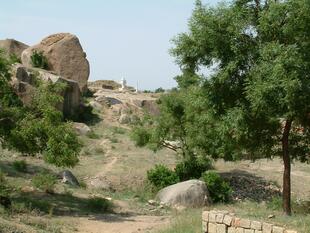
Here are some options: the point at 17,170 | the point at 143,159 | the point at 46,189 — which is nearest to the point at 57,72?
the point at 143,159

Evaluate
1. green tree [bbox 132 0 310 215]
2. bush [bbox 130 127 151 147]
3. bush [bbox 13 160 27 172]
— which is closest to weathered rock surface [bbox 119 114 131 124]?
bush [bbox 130 127 151 147]

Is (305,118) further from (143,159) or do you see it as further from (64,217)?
(143,159)

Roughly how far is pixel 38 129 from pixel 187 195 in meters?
6.89

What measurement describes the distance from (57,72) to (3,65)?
21.9 m

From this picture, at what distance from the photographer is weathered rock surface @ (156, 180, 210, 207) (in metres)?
19.5

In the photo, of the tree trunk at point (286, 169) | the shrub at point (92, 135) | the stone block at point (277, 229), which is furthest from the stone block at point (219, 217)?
the shrub at point (92, 135)

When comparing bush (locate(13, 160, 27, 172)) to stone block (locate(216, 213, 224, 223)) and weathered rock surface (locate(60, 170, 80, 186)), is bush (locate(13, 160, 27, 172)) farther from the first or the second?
stone block (locate(216, 213, 224, 223))

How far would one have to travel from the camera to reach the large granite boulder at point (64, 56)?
37.6m

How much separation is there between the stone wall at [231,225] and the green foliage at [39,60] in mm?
27611

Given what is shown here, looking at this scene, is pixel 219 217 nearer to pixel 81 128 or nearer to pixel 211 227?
pixel 211 227

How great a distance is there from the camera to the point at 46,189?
18.1 metres

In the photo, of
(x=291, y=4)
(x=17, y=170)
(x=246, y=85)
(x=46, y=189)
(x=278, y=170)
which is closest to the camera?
(x=291, y=4)

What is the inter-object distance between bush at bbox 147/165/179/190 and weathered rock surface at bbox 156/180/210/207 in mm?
2332

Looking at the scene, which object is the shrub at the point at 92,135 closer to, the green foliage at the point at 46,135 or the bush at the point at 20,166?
the bush at the point at 20,166
